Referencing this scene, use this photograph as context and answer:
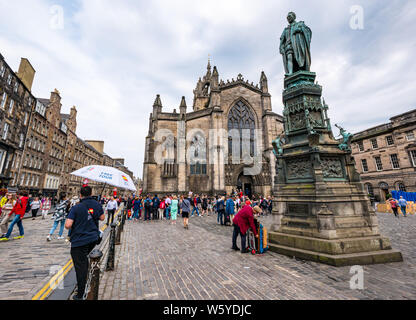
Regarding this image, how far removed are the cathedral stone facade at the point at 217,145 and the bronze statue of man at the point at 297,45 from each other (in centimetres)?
1490

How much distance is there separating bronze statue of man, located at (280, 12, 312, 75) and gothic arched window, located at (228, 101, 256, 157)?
17.2 m

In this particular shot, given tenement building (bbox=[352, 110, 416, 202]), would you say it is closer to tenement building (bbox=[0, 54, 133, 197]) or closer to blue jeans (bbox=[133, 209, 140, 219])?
blue jeans (bbox=[133, 209, 140, 219])

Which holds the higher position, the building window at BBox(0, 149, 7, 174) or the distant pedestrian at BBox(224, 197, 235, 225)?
the building window at BBox(0, 149, 7, 174)

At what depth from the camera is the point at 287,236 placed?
5.09 metres

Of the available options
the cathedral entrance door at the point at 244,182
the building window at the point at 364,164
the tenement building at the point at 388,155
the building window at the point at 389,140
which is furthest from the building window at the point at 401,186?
the cathedral entrance door at the point at 244,182

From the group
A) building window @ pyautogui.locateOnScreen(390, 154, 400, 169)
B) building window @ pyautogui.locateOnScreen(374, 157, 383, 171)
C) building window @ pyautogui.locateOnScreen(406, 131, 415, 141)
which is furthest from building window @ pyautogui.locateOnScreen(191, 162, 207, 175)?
building window @ pyautogui.locateOnScreen(406, 131, 415, 141)

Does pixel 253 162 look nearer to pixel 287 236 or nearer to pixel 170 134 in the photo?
pixel 170 134

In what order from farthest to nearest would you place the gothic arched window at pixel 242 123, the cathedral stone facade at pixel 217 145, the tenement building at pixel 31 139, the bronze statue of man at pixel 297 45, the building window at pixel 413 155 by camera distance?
the gothic arched window at pixel 242 123 → the building window at pixel 413 155 → the cathedral stone facade at pixel 217 145 → the tenement building at pixel 31 139 → the bronze statue of man at pixel 297 45

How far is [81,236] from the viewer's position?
2.88 meters

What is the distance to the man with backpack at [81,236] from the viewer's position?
2.84 meters

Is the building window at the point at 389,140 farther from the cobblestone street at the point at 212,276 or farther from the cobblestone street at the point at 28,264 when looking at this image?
the cobblestone street at the point at 28,264

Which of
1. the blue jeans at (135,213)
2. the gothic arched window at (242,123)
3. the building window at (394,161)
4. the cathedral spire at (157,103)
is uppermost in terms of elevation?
the cathedral spire at (157,103)

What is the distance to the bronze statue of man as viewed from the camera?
245 inches
